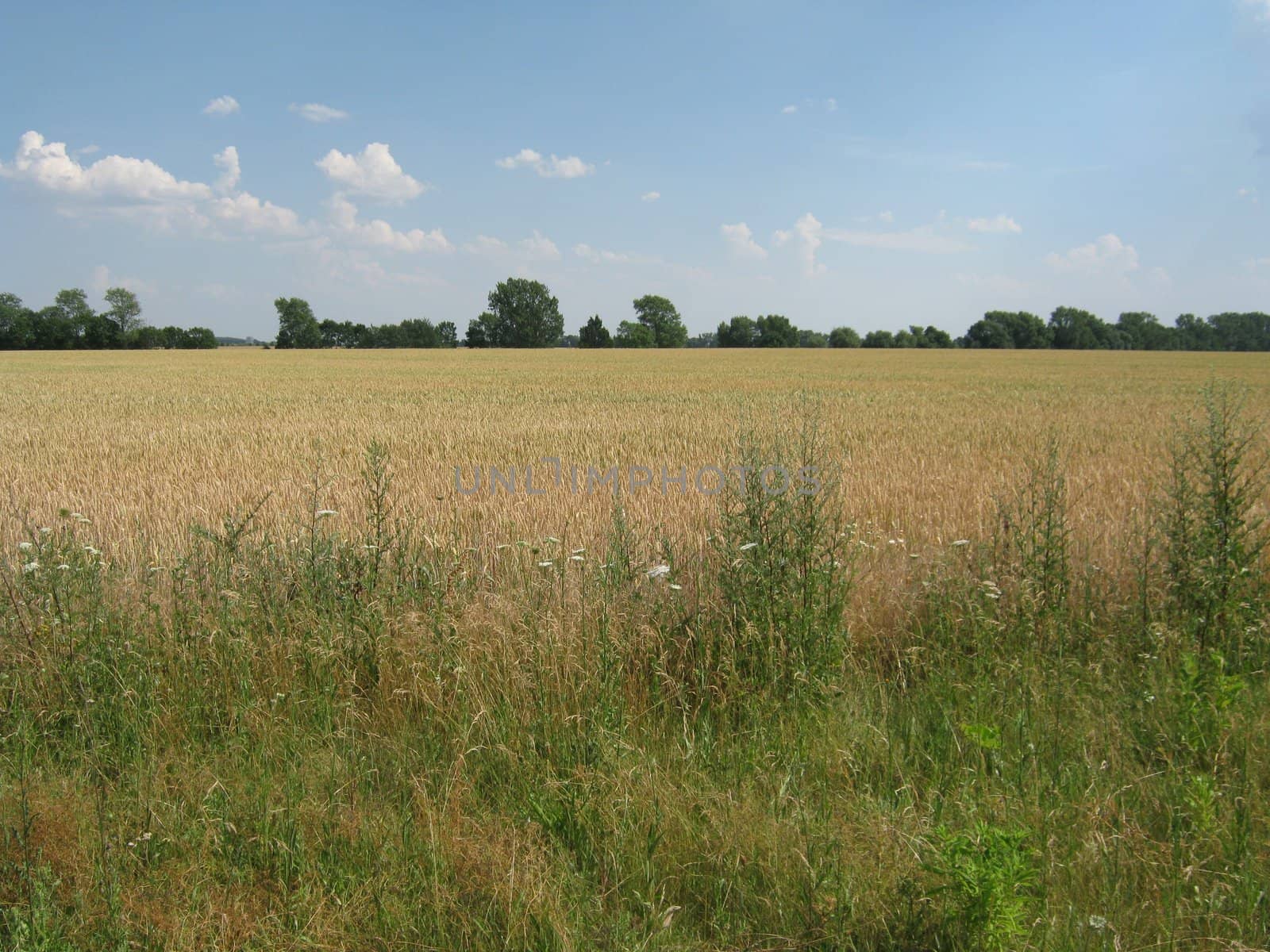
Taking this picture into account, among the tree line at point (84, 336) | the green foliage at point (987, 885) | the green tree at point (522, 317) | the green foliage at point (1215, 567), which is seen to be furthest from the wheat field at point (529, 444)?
the green tree at point (522, 317)

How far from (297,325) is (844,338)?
82871 mm

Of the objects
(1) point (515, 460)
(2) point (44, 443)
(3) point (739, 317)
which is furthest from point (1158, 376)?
(3) point (739, 317)

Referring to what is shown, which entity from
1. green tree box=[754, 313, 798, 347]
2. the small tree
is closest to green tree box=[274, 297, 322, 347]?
the small tree

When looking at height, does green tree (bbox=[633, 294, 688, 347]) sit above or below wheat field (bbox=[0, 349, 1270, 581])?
above

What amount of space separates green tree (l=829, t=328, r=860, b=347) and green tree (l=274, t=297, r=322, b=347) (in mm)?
74599

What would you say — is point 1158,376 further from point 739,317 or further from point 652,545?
point 739,317

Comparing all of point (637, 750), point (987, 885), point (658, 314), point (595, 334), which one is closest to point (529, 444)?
point (637, 750)

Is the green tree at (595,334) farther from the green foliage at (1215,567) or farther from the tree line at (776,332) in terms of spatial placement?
the green foliage at (1215,567)

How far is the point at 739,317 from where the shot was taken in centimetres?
12719

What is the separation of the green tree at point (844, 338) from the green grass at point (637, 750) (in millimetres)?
119795

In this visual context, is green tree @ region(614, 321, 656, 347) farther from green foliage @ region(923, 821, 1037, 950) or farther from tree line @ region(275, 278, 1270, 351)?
green foliage @ region(923, 821, 1037, 950)

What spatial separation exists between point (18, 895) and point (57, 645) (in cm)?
158

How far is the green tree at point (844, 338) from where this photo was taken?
119375 millimetres

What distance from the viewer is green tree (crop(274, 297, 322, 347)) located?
102m
